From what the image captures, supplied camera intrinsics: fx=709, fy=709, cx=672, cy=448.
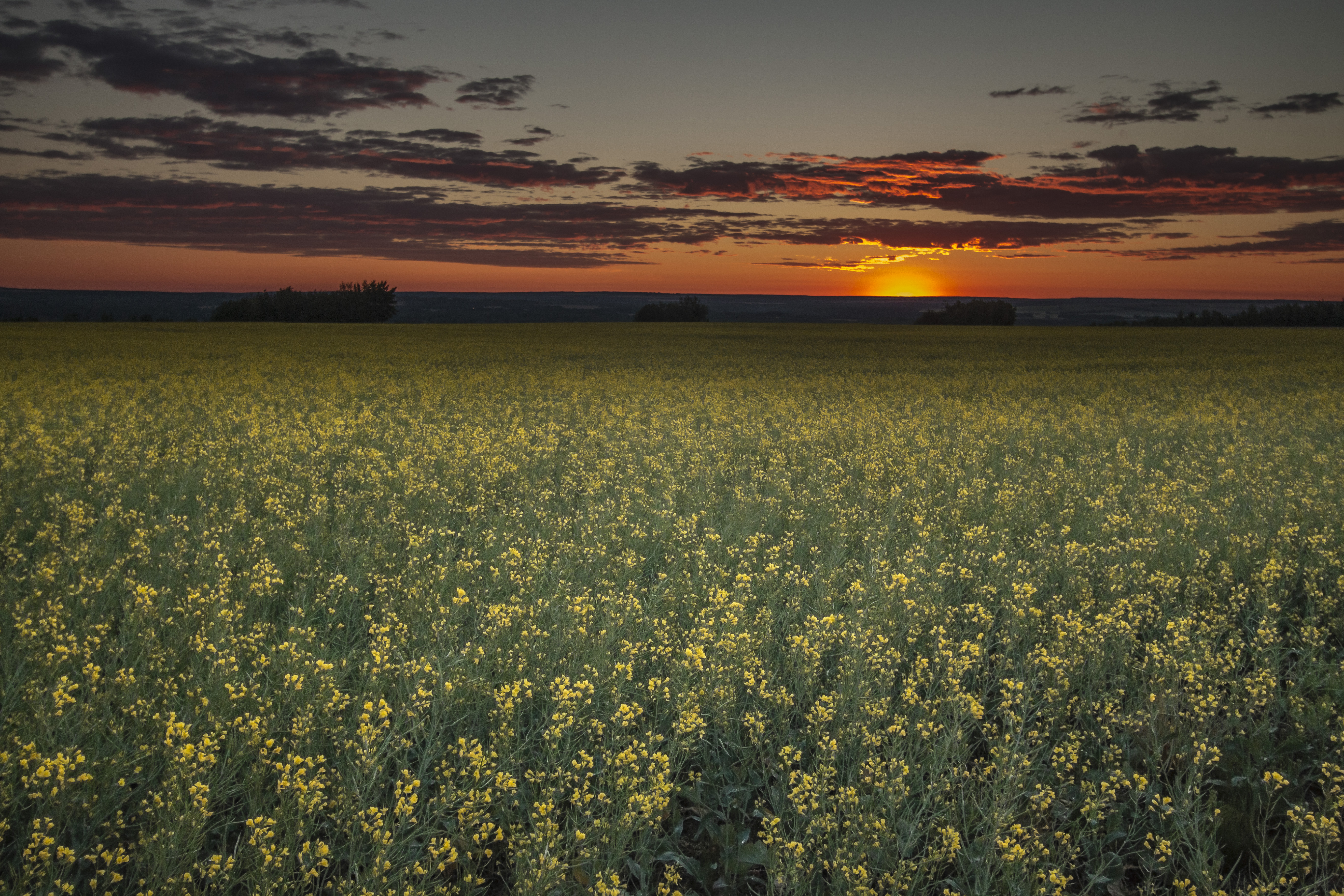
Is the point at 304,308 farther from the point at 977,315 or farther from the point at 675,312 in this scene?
the point at 977,315

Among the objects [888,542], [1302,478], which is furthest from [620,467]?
[1302,478]

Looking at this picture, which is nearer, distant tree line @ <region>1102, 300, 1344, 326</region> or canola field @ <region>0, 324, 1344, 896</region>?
canola field @ <region>0, 324, 1344, 896</region>

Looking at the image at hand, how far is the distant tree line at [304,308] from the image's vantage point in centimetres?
8569

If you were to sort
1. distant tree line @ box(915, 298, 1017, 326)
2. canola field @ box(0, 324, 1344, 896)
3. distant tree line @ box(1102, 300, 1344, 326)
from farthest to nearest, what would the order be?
distant tree line @ box(915, 298, 1017, 326), distant tree line @ box(1102, 300, 1344, 326), canola field @ box(0, 324, 1344, 896)

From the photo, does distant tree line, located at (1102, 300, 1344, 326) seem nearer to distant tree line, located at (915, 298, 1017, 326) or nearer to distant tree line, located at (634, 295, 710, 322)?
distant tree line, located at (915, 298, 1017, 326)

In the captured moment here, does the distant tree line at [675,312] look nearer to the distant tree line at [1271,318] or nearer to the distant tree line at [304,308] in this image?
the distant tree line at [304,308]

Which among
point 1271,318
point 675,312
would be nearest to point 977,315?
point 1271,318

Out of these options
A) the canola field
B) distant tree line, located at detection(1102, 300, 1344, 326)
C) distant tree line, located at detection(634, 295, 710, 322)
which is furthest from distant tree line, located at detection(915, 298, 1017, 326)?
the canola field

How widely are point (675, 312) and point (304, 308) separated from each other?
46.2m

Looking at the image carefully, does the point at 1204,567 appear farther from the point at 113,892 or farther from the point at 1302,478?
the point at 113,892

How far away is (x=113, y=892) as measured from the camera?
2818mm

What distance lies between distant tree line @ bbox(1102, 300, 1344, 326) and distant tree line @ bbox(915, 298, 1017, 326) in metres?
11.2

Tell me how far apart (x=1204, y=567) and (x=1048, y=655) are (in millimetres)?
3297

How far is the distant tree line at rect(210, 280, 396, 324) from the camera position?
85.7m
